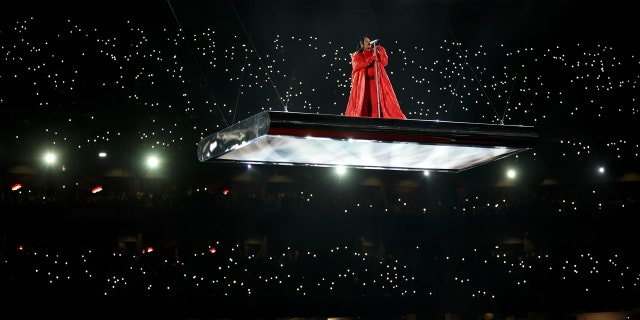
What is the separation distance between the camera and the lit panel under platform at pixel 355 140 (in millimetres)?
5252

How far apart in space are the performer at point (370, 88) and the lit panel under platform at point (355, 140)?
389 mm

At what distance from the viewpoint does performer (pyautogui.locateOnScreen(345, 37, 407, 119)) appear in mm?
6453

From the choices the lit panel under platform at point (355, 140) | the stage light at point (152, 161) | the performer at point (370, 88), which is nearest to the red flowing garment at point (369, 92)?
the performer at point (370, 88)

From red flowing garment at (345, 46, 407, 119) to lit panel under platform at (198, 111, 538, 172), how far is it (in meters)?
0.39

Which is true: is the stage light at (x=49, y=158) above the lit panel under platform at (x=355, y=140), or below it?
above

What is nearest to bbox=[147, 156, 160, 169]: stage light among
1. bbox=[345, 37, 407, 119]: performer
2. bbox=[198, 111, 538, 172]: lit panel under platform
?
bbox=[198, 111, 538, 172]: lit panel under platform

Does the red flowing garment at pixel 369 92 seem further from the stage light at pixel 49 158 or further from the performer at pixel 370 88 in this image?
the stage light at pixel 49 158

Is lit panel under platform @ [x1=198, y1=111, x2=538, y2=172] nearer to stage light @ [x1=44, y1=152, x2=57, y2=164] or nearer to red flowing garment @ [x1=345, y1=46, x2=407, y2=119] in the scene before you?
red flowing garment @ [x1=345, y1=46, x2=407, y2=119]

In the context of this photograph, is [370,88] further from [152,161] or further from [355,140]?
[152,161]

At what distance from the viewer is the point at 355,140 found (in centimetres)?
553

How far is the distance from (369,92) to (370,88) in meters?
0.04

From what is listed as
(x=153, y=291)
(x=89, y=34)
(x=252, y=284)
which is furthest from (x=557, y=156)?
(x=89, y=34)

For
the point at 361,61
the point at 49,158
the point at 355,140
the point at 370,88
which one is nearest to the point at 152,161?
the point at 49,158

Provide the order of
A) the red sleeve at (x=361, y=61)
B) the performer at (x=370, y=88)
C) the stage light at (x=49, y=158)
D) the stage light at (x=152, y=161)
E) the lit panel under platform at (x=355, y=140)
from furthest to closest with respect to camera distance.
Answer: the stage light at (x=152, y=161) < the stage light at (x=49, y=158) < the red sleeve at (x=361, y=61) < the performer at (x=370, y=88) < the lit panel under platform at (x=355, y=140)
